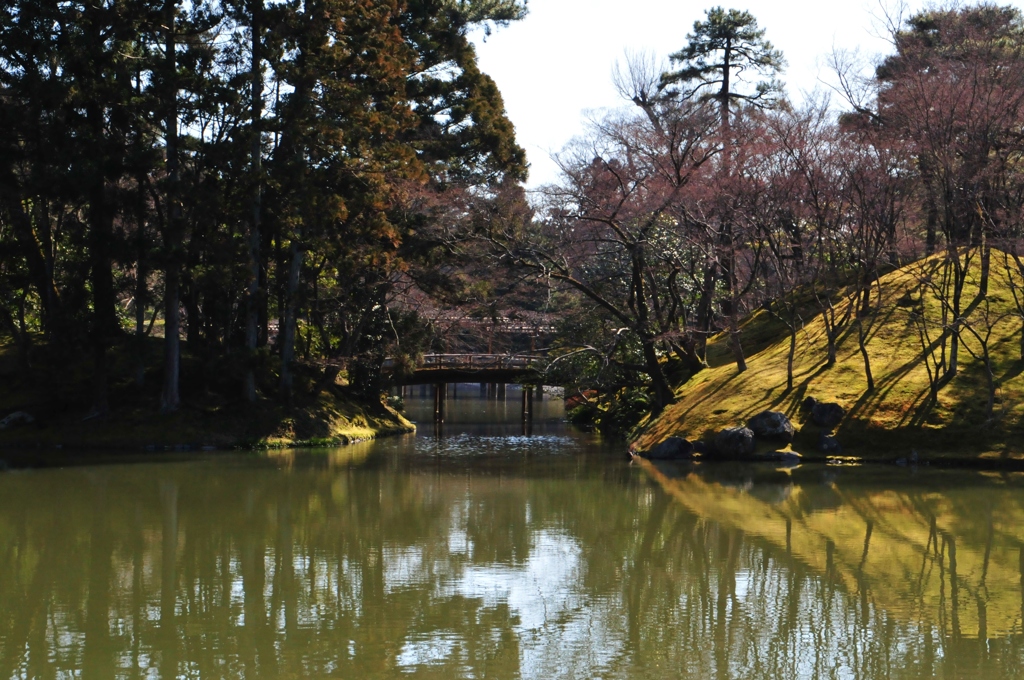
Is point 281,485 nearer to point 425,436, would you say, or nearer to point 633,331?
point 633,331

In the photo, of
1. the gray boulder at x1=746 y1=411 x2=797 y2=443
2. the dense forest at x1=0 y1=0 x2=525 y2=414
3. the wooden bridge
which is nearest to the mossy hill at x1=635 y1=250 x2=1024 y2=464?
the gray boulder at x1=746 y1=411 x2=797 y2=443

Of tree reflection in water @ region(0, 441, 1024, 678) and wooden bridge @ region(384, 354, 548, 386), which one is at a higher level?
wooden bridge @ region(384, 354, 548, 386)

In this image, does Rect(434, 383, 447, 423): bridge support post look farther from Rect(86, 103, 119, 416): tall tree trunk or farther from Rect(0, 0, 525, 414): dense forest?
Rect(86, 103, 119, 416): tall tree trunk

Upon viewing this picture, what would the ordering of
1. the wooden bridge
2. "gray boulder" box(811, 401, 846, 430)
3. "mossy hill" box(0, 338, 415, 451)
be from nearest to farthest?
"gray boulder" box(811, 401, 846, 430), "mossy hill" box(0, 338, 415, 451), the wooden bridge

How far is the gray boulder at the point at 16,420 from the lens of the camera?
86.0 ft

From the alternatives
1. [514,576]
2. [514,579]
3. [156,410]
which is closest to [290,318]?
[156,410]

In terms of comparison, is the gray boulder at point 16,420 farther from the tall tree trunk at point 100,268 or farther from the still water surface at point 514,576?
the still water surface at point 514,576

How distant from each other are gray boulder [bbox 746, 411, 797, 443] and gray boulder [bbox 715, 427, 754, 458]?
0.32 metres

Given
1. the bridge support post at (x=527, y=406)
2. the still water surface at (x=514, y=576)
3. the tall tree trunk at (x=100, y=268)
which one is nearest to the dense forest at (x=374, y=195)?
the tall tree trunk at (x=100, y=268)

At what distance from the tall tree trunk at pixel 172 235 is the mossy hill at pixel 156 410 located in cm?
68

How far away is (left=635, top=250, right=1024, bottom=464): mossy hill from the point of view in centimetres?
2142

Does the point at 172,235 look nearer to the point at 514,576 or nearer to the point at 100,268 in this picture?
the point at 100,268

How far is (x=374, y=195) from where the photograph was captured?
26.0 meters

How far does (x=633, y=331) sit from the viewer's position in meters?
25.3
